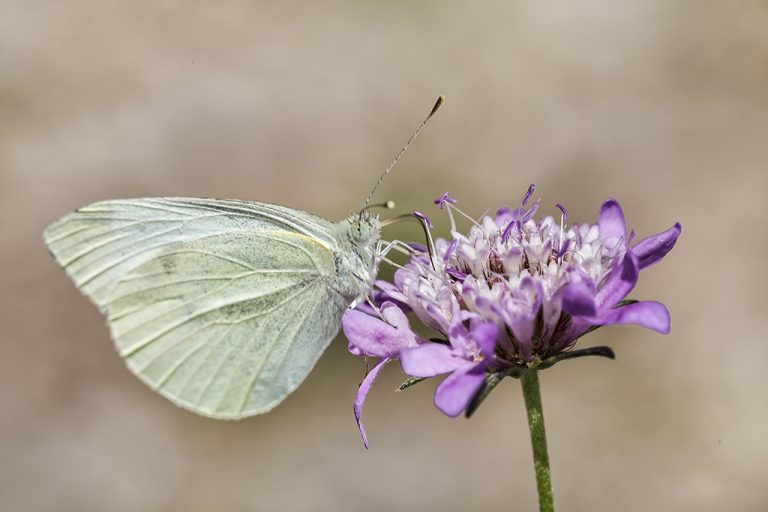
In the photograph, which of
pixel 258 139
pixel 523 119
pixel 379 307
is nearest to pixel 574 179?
pixel 523 119

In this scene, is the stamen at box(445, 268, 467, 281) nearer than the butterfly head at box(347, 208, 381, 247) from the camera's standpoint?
Yes

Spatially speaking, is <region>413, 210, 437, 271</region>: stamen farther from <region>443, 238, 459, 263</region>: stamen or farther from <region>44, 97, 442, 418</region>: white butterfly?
<region>44, 97, 442, 418</region>: white butterfly

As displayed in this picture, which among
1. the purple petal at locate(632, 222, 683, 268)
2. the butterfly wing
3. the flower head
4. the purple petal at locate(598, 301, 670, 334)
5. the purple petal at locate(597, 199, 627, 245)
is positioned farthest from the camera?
the butterfly wing

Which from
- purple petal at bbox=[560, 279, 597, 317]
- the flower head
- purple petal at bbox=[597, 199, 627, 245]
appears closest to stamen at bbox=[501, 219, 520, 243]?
the flower head

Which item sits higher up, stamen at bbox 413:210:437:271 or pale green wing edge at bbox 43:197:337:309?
stamen at bbox 413:210:437:271

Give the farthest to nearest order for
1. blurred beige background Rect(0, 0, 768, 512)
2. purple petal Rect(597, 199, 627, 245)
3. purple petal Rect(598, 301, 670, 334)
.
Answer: blurred beige background Rect(0, 0, 768, 512), purple petal Rect(597, 199, 627, 245), purple petal Rect(598, 301, 670, 334)

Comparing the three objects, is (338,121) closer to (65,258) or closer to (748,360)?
(748,360)
